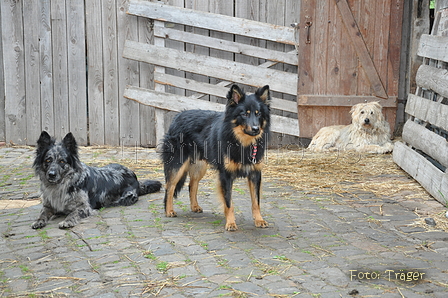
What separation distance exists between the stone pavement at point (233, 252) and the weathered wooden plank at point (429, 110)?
1.04 meters

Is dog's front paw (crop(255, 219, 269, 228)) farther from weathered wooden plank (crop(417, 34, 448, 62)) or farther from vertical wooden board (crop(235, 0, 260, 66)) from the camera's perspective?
vertical wooden board (crop(235, 0, 260, 66))

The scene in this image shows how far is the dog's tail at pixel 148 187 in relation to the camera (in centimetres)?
614

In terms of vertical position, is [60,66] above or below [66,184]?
above

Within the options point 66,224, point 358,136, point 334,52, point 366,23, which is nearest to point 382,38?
point 366,23

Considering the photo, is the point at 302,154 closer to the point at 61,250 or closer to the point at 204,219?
the point at 204,219

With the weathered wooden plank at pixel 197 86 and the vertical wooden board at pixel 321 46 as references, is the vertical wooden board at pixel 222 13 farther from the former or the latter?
the vertical wooden board at pixel 321 46

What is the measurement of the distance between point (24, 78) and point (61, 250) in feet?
19.0

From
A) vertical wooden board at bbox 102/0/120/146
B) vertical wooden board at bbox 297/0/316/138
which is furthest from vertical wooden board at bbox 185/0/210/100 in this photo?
vertical wooden board at bbox 297/0/316/138

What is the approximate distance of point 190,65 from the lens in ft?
29.1

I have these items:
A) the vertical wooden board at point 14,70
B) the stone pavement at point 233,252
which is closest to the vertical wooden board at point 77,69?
the vertical wooden board at point 14,70

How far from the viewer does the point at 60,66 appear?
903cm

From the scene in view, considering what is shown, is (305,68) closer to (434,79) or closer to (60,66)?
(434,79)

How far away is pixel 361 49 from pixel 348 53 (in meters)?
0.23

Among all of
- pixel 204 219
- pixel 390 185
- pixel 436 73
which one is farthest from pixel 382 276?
pixel 436 73
